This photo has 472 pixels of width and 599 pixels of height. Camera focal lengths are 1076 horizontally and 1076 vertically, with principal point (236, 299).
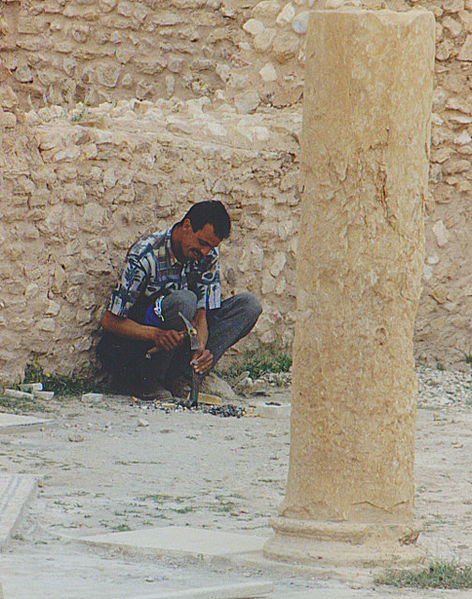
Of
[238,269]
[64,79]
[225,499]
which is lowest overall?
[225,499]

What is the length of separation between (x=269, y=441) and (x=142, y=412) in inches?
→ 35.9

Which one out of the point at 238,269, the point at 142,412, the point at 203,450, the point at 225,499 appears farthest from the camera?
the point at 238,269

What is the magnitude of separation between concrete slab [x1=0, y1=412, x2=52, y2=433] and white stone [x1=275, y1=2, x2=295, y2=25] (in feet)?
13.5

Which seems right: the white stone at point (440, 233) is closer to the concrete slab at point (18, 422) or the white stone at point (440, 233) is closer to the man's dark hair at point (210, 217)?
the man's dark hair at point (210, 217)

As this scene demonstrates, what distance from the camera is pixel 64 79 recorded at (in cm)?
998

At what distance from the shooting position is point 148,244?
22.7 ft

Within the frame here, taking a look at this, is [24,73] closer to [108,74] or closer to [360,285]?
[108,74]

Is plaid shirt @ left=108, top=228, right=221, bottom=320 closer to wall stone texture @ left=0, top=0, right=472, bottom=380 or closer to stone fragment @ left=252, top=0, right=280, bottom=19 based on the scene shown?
wall stone texture @ left=0, top=0, right=472, bottom=380

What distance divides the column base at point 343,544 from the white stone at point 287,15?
563cm

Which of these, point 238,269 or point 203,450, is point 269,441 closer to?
point 203,450

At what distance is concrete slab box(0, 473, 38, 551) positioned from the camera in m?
3.81

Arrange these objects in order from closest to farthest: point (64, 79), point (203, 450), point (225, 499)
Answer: point (225, 499) → point (203, 450) → point (64, 79)

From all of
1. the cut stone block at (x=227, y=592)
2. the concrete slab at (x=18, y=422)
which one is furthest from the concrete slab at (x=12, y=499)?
the concrete slab at (x=18, y=422)

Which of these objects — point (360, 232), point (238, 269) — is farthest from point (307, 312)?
point (238, 269)
